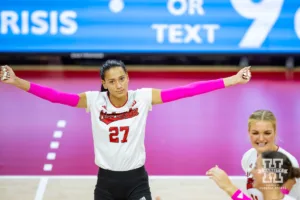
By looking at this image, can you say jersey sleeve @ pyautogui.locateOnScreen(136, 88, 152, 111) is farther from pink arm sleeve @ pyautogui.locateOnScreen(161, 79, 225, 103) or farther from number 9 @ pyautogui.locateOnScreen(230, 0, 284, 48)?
number 9 @ pyautogui.locateOnScreen(230, 0, 284, 48)

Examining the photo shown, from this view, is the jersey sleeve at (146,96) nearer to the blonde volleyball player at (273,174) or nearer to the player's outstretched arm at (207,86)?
the player's outstretched arm at (207,86)

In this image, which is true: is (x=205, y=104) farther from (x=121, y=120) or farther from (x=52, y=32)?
(x=121, y=120)

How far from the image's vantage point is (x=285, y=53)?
12.3 m

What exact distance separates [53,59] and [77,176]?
18.6 feet

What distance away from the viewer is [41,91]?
17.2 feet

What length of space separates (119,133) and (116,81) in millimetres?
410

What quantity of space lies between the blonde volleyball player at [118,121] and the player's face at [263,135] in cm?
46

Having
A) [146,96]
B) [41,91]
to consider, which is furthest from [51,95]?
[146,96]

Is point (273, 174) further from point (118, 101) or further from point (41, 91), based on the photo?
point (41, 91)

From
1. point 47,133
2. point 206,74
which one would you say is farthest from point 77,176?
point 206,74

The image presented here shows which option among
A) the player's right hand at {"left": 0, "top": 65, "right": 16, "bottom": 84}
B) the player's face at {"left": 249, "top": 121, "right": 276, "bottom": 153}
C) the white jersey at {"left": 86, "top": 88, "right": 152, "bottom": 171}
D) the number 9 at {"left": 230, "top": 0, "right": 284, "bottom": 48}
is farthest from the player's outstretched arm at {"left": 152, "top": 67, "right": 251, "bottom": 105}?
the number 9 at {"left": 230, "top": 0, "right": 284, "bottom": 48}

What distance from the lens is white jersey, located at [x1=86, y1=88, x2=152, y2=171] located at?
16.8ft

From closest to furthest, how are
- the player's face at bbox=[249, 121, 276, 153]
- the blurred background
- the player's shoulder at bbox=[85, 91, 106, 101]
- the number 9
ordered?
the player's face at bbox=[249, 121, 276, 153]
the player's shoulder at bbox=[85, 91, 106, 101]
the blurred background
the number 9

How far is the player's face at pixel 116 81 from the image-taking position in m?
5.16
